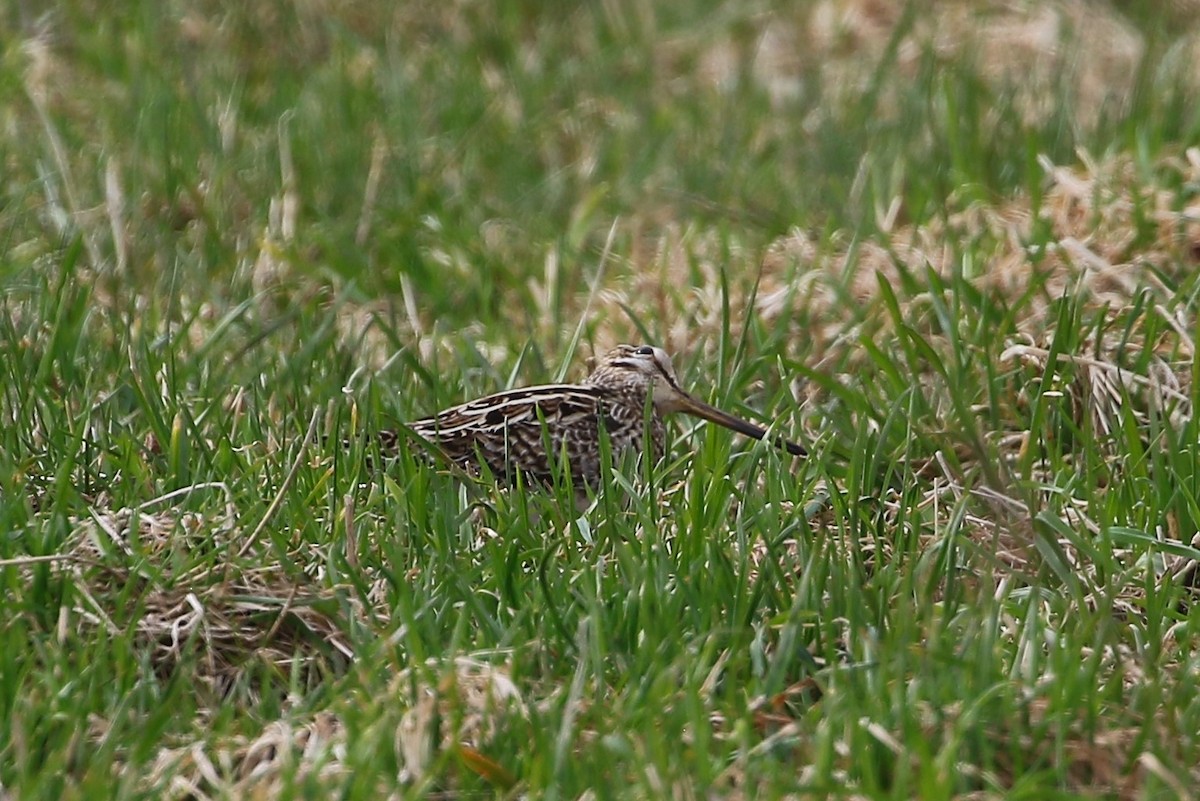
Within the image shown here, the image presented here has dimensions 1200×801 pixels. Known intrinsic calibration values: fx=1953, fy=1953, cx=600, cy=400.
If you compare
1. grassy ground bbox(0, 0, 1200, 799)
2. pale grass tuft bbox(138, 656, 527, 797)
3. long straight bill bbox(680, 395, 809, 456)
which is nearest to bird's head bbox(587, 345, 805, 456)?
long straight bill bbox(680, 395, 809, 456)

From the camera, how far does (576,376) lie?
19.2ft

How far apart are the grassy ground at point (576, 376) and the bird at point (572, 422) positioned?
Result: 0.14 meters

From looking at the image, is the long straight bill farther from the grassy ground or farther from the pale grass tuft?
the pale grass tuft

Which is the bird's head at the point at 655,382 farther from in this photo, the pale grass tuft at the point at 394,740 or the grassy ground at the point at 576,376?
the pale grass tuft at the point at 394,740

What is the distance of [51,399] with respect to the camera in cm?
473

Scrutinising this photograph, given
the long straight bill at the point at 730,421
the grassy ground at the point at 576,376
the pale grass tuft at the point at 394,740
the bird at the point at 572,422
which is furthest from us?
the bird at the point at 572,422

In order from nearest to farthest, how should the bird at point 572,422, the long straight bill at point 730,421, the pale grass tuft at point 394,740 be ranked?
the pale grass tuft at point 394,740
the long straight bill at point 730,421
the bird at point 572,422

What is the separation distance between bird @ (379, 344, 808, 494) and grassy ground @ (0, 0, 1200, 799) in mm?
141

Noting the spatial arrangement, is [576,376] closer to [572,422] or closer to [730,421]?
[572,422]

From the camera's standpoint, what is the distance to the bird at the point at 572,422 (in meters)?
4.82

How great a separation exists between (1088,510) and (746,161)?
12.4 ft

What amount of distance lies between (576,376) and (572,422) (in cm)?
88

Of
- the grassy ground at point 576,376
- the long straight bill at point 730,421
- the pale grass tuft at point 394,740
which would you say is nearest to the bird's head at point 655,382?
the long straight bill at point 730,421

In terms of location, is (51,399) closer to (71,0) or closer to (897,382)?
(897,382)
